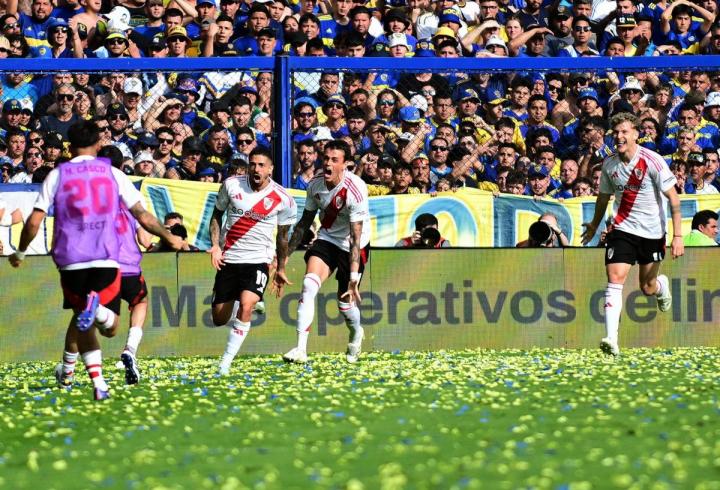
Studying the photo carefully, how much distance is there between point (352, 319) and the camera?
12.9 metres

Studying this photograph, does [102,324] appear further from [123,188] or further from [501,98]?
[501,98]

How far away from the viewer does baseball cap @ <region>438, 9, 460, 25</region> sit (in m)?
18.0

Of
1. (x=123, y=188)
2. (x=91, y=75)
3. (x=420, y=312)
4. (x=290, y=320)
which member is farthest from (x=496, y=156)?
(x=123, y=188)

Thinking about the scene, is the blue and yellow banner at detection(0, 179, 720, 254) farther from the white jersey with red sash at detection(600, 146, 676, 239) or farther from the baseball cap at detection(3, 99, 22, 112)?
the white jersey with red sash at detection(600, 146, 676, 239)

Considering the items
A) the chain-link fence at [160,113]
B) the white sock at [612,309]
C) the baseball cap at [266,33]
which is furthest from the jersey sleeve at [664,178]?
the baseball cap at [266,33]

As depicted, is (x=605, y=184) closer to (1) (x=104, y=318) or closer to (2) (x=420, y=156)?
(2) (x=420, y=156)

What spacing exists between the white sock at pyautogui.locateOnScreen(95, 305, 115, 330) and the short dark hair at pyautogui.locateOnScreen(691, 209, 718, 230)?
7.75m

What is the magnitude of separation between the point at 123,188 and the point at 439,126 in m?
6.04

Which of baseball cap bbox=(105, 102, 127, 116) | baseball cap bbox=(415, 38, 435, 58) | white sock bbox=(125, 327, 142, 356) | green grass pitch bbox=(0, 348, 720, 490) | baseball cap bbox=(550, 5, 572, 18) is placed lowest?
green grass pitch bbox=(0, 348, 720, 490)

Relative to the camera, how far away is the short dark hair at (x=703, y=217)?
1498cm

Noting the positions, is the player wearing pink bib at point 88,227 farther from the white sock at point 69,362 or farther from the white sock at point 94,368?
the white sock at point 69,362

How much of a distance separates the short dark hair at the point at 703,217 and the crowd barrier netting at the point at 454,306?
315mm

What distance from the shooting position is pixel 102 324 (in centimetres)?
957

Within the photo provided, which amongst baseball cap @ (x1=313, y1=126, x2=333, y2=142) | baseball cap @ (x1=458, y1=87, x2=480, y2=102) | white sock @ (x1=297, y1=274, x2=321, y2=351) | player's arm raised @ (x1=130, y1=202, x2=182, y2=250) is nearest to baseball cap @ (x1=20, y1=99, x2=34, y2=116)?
baseball cap @ (x1=313, y1=126, x2=333, y2=142)
